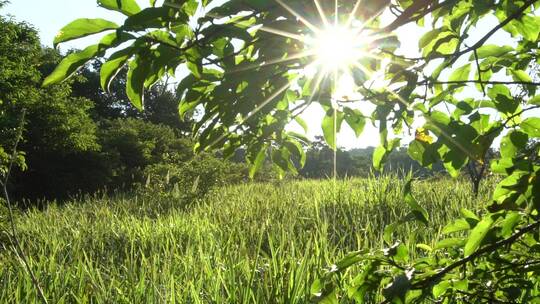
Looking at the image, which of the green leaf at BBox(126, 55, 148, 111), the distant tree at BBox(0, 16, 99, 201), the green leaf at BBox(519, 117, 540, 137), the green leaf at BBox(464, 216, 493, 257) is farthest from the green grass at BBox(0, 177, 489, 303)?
the distant tree at BBox(0, 16, 99, 201)

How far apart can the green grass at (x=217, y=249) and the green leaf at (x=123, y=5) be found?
0.85m

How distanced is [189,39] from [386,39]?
0.42 m

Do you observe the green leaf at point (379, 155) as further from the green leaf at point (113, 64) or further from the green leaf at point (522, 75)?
the green leaf at point (113, 64)

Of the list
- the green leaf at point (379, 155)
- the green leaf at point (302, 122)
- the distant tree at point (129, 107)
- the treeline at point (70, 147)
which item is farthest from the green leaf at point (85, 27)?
the distant tree at point (129, 107)

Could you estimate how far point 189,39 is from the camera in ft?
2.93

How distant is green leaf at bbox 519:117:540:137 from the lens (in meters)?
1.09

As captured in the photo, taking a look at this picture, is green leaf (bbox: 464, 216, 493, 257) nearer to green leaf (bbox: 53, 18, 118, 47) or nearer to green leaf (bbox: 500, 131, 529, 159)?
green leaf (bbox: 500, 131, 529, 159)

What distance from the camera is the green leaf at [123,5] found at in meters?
0.83

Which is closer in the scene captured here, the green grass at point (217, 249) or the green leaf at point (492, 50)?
the green leaf at point (492, 50)

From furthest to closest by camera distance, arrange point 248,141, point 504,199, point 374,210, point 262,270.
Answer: point 374,210 < point 262,270 < point 248,141 < point 504,199

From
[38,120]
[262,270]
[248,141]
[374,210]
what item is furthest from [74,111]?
[248,141]

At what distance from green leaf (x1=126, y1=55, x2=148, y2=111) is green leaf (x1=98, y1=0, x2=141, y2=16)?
9cm

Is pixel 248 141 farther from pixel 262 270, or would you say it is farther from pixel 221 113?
pixel 262 270

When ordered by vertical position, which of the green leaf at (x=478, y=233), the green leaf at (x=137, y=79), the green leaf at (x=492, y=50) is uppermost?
the green leaf at (x=492, y=50)
